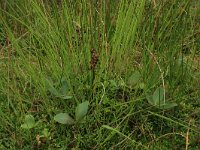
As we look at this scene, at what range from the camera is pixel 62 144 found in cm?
143

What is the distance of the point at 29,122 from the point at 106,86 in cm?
36

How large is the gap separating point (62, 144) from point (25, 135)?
0.15 metres

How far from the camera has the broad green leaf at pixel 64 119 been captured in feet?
4.63

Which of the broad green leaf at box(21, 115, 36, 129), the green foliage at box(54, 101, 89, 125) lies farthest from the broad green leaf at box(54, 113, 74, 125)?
the broad green leaf at box(21, 115, 36, 129)

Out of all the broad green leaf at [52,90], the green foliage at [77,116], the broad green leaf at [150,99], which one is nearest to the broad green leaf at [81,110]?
the green foliage at [77,116]

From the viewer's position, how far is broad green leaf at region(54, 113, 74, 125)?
1412mm

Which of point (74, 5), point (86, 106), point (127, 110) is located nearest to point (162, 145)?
point (127, 110)

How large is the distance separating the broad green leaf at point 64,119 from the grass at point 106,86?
0.15ft

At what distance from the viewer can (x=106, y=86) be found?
5.17 ft

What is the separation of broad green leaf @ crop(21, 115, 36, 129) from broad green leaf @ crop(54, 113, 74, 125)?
103mm

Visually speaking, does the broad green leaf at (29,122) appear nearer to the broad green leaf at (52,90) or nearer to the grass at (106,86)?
the grass at (106,86)

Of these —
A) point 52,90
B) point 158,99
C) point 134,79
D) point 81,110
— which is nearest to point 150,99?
point 158,99

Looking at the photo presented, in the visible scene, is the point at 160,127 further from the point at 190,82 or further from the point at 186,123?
the point at 190,82

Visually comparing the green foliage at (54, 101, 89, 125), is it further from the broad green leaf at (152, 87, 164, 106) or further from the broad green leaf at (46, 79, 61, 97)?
the broad green leaf at (152, 87, 164, 106)
